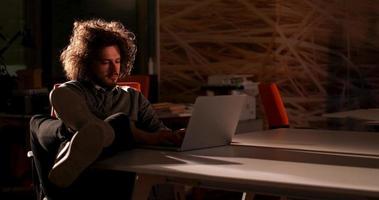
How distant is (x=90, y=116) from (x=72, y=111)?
0.06 m

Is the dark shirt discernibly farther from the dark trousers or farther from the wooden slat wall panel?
the wooden slat wall panel

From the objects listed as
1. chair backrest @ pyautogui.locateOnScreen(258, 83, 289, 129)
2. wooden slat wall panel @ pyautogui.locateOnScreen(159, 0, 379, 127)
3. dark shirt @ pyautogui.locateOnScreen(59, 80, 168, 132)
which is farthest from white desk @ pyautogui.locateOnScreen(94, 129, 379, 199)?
wooden slat wall panel @ pyautogui.locateOnScreen(159, 0, 379, 127)

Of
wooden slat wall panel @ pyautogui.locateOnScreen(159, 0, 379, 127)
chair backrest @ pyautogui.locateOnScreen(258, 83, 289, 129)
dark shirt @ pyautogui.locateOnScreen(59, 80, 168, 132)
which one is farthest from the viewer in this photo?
wooden slat wall panel @ pyautogui.locateOnScreen(159, 0, 379, 127)

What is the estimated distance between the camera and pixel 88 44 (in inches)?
91.4

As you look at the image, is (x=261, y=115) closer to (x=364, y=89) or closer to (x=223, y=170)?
(x=364, y=89)

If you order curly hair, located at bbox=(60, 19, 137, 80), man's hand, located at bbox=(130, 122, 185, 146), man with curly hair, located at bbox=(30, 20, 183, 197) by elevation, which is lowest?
man's hand, located at bbox=(130, 122, 185, 146)

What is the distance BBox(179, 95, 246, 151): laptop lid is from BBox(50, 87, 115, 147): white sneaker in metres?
0.30

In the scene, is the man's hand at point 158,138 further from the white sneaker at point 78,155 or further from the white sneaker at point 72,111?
the white sneaker at point 78,155

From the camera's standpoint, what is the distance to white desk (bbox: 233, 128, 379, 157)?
2160mm

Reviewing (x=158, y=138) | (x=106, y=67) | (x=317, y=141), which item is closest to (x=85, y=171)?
(x=158, y=138)

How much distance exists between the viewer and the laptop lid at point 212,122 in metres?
2.00

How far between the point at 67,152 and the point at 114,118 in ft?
0.74

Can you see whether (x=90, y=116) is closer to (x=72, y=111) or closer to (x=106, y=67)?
(x=72, y=111)

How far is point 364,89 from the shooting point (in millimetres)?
5027
